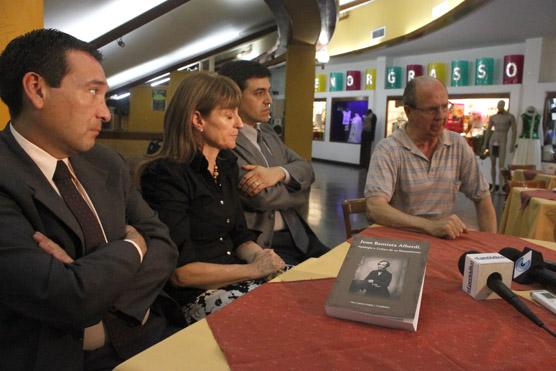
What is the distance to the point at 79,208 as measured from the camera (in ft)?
4.32

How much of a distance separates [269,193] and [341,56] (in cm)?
1267

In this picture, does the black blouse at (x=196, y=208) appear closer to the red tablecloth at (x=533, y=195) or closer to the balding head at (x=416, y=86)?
the balding head at (x=416, y=86)

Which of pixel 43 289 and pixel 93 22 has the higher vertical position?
pixel 93 22

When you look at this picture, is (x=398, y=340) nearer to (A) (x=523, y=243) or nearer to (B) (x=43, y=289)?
(B) (x=43, y=289)

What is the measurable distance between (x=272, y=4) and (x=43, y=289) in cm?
587

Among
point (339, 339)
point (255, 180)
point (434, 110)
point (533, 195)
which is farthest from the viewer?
point (533, 195)

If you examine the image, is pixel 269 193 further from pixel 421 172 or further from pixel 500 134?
pixel 500 134

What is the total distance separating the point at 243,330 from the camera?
3.27ft

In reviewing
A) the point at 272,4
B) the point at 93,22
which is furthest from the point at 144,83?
the point at 272,4

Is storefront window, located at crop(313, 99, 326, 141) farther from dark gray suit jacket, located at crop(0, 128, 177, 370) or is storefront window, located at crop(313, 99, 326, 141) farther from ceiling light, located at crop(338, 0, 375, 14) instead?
dark gray suit jacket, located at crop(0, 128, 177, 370)

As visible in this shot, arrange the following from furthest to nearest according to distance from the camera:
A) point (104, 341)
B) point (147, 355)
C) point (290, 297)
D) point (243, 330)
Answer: point (104, 341) → point (290, 297) → point (243, 330) → point (147, 355)

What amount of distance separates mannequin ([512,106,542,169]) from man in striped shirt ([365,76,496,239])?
8710 mm

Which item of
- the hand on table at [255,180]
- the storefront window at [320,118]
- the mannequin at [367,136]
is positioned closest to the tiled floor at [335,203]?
the mannequin at [367,136]

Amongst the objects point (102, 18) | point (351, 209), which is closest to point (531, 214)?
point (351, 209)
